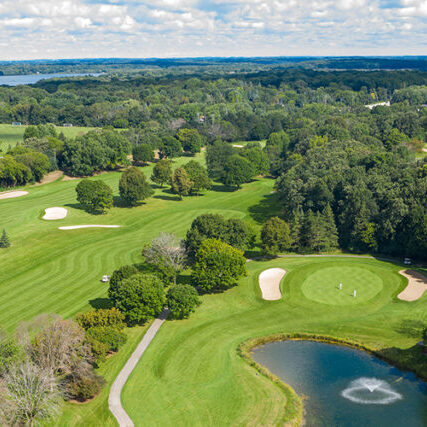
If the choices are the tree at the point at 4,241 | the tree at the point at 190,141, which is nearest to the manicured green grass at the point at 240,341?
the tree at the point at 4,241

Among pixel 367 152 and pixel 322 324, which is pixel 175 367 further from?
pixel 367 152

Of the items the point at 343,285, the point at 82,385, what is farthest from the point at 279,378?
the point at 343,285

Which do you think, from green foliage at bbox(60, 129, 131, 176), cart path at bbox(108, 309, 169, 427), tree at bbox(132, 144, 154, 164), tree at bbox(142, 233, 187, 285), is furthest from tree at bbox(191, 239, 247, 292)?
tree at bbox(132, 144, 154, 164)

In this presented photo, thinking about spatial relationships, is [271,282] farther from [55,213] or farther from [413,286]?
[55,213]

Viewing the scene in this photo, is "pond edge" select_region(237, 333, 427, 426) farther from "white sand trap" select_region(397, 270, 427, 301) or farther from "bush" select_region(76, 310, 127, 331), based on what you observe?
Answer: "bush" select_region(76, 310, 127, 331)

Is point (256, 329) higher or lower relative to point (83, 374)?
lower

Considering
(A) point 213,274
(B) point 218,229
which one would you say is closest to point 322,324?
(A) point 213,274
